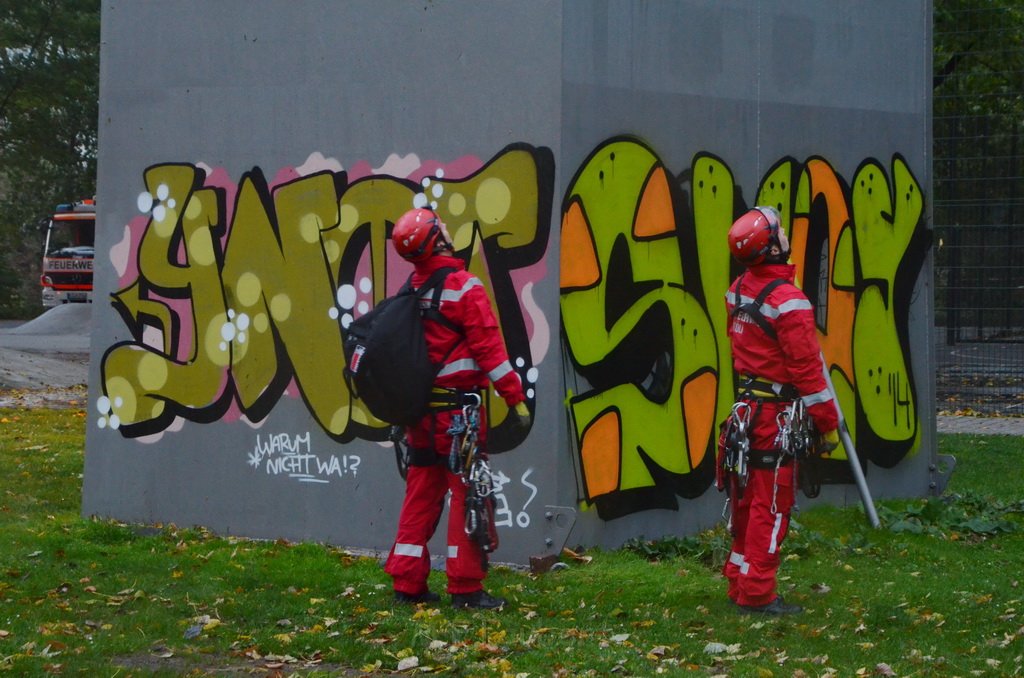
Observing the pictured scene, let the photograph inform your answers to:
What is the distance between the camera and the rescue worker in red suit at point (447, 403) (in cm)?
684

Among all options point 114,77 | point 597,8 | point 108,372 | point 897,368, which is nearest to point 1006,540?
point 897,368

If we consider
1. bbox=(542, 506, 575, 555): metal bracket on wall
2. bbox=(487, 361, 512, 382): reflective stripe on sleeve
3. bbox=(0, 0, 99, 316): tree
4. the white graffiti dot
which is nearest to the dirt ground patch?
bbox=(0, 0, 99, 316): tree

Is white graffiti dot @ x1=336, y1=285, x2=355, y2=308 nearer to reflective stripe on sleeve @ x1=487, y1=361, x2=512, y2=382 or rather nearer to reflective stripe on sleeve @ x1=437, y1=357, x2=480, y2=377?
reflective stripe on sleeve @ x1=437, y1=357, x2=480, y2=377

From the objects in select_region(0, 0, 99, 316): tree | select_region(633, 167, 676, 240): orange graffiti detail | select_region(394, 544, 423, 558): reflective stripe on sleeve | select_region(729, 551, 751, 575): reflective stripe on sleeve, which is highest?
select_region(0, 0, 99, 316): tree

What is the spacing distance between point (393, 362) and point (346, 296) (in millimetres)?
2228

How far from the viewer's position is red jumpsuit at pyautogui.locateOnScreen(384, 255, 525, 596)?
6836 millimetres

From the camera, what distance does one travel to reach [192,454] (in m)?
9.45

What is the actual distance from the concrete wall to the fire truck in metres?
30.5

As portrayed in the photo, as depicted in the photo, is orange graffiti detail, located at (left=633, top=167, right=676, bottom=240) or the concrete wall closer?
the concrete wall

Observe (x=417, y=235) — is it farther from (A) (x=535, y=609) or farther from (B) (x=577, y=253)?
(A) (x=535, y=609)

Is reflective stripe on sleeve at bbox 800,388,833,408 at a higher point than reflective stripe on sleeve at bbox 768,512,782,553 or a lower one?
higher

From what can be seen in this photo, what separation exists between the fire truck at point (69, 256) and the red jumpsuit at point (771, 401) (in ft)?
112

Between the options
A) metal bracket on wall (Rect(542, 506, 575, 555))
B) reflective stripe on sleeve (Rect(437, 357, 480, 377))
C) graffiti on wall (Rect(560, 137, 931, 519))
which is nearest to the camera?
reflective stripe on sleeve (Rect(437, 357, 480, 377))

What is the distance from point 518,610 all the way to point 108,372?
411cm
